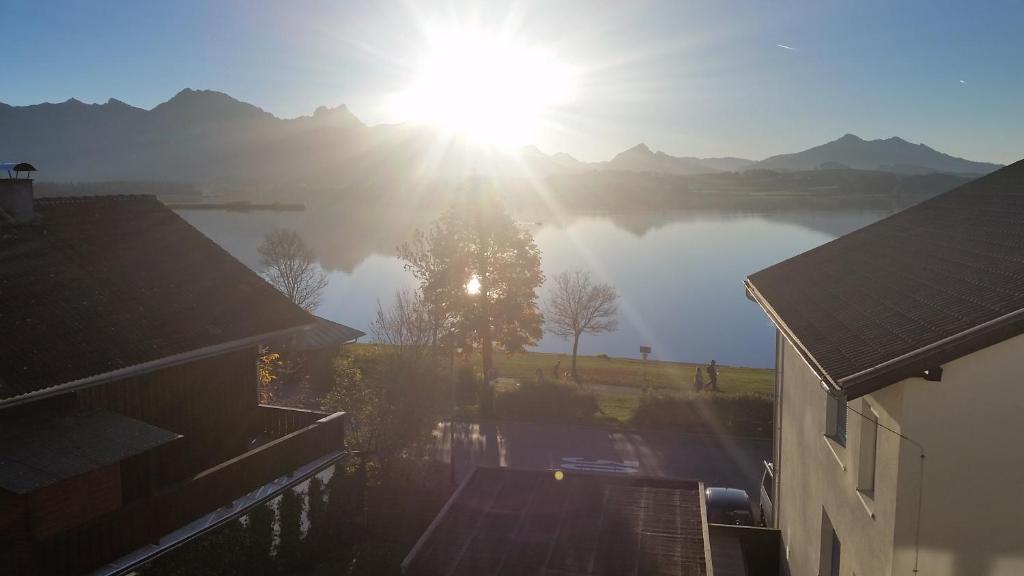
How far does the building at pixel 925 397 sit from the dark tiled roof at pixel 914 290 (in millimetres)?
18

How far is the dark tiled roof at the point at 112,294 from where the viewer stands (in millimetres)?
8219

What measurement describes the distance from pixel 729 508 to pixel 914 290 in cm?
974

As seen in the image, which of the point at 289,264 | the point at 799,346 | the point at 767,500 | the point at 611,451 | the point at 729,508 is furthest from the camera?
the point at 289,264

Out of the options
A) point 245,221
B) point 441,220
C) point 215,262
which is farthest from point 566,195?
point 215,262

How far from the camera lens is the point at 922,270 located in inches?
277

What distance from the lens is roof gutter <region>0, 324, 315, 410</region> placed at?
7424 mm

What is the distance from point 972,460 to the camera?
4.91 m

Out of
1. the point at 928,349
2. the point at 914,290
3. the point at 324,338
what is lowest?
the point at 324,338

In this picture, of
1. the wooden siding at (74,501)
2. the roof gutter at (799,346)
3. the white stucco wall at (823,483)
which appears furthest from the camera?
the wooden siding at (74,501)

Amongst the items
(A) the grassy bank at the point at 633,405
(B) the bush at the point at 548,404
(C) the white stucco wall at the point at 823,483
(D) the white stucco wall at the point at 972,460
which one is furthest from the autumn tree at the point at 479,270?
(D) the white stucco wall at the point at 972,460

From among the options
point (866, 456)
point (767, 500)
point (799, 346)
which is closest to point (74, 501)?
point (799, 346)

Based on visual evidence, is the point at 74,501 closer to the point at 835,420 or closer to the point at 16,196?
the point at 16,196

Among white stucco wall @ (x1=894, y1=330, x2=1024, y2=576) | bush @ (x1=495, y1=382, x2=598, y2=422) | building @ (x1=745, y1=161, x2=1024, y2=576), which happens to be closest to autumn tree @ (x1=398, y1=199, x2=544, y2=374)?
bush @ (x1=495, y1=382, x2=598, y2=422)

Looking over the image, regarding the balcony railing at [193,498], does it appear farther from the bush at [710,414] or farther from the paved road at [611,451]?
the bush at [710,414]
